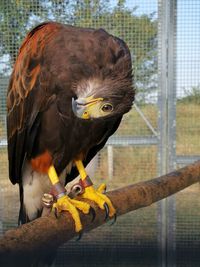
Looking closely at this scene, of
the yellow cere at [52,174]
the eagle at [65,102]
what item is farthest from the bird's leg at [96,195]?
the yellow cere at [52,174]

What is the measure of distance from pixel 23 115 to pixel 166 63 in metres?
1.25

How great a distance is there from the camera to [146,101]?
2551 millimetres

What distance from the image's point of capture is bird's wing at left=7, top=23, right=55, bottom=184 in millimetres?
1398

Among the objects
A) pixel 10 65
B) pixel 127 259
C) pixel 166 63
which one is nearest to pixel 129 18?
pixel 166 63

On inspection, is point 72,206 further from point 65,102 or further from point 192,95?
point 192,95

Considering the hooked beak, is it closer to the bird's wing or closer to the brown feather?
the brown feather

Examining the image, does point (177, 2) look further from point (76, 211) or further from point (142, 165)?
point (76, 211)

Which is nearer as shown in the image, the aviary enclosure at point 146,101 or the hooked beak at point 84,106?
the hooked beak at point 84,106

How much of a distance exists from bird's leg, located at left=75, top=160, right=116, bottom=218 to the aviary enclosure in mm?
898

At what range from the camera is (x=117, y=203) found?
1413 mm

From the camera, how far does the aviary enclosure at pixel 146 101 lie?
7.99ft

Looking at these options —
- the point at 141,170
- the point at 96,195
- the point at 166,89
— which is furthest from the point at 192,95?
the point at 96,195

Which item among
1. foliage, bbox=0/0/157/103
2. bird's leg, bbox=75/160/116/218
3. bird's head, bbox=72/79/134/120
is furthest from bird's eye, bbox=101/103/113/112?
foliage, bbox=0/0/157/103

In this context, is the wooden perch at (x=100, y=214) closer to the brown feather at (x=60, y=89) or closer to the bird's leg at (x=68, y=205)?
the bird's leg at (x=68, y=205)
